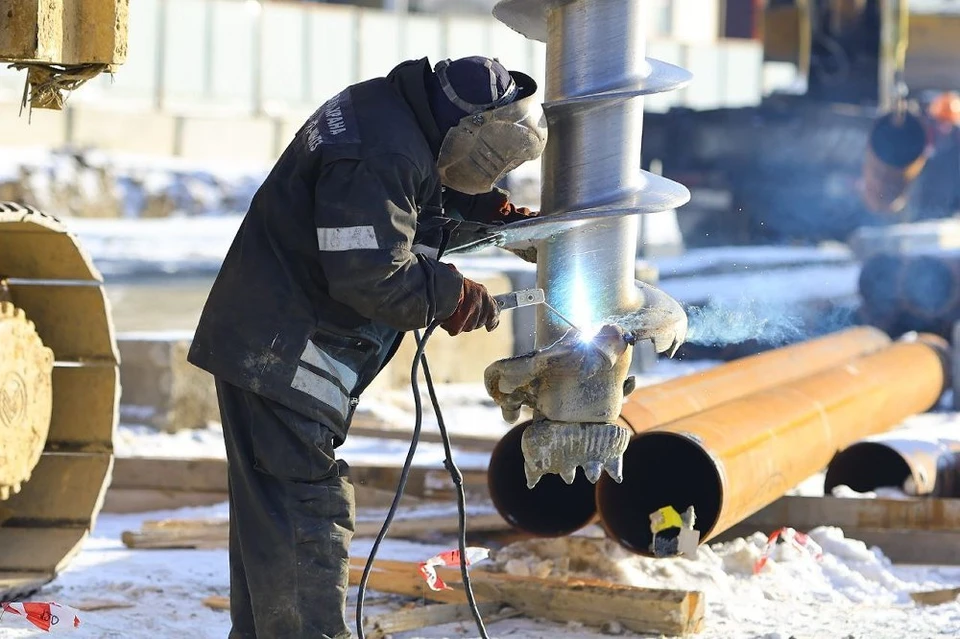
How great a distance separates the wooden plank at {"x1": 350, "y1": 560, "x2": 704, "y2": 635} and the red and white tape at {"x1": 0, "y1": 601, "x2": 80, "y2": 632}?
3.30ft

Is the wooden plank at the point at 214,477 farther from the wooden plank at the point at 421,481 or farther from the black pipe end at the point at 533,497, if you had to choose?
the black pipe end at the point at 533,497

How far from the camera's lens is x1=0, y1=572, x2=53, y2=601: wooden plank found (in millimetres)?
4480

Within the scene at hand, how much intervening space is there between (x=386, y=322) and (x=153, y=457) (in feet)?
10.8

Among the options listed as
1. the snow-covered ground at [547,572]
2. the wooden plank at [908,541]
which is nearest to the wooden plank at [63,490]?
the snow-covered ground at [547,572]

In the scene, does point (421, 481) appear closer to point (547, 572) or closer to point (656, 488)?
point (547, 572)

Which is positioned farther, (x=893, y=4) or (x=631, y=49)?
(x=893, y=4)

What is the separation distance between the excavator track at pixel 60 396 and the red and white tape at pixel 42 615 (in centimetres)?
39

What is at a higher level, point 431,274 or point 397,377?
point 431,274

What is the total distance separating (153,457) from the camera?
6.43m

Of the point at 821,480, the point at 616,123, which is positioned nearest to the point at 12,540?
the point at 616,123

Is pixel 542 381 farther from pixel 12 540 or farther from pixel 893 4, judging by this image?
pixel 893 4

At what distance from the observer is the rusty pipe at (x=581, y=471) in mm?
5078

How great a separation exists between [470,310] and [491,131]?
47cm

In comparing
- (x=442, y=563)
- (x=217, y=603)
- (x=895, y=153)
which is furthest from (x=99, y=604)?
(x=895, y=153)
